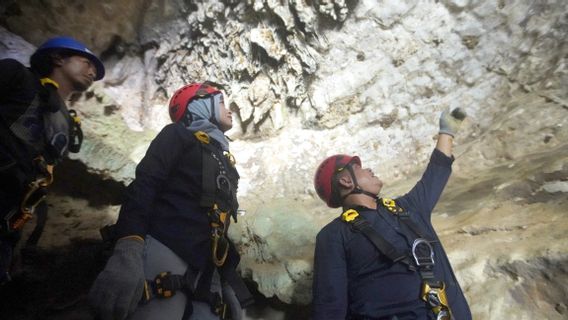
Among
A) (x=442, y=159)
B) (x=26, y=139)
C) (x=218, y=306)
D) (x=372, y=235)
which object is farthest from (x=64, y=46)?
(x=442, y=159)

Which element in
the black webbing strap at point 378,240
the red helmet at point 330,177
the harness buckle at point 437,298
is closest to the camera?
the harness buckle at point 437,298

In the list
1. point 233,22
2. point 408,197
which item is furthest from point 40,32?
point 408,197

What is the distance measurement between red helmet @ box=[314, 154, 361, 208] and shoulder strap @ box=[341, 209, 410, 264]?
428mm

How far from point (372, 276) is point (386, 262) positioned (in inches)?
5.9

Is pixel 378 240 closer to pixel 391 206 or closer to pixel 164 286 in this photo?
pixel 391 206

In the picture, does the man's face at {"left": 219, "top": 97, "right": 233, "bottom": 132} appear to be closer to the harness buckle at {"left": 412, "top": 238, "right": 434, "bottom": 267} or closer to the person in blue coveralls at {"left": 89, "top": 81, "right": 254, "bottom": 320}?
the person in blue coveralls at {"left": 89, "top": 81, "right": 254, "bottom": 320}

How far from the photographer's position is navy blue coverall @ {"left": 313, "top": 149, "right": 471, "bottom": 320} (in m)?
2.52

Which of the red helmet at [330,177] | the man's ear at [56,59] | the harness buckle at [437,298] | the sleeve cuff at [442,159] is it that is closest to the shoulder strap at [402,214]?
the harness buckle at [437,298]

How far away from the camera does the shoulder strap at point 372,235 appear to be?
8.59ft

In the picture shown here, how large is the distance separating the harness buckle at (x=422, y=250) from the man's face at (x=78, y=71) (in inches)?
124

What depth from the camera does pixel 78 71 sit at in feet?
10.5

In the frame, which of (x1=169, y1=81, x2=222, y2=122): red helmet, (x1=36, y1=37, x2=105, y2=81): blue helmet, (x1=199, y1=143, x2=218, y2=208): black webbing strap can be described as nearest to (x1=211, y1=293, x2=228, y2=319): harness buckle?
(x1=199, y1=143, x2=218, y2=208): black webbing strap

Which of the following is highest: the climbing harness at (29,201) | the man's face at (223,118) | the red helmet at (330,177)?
the man's face at (223,118)

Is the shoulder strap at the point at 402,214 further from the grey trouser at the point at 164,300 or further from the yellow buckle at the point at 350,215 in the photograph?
the grey trouser at the point at 164,300
